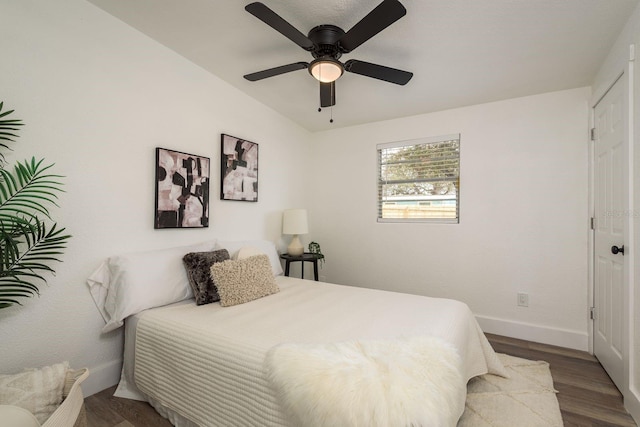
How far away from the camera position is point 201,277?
6.58ft

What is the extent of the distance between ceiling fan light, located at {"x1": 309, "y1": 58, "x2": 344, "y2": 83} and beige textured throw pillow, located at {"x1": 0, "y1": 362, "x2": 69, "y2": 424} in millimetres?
2209

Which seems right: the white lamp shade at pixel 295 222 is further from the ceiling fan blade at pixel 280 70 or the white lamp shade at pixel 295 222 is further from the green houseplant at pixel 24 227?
the green houseplant at pixel 24 227

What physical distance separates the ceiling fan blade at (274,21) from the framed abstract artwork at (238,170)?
1326 mm

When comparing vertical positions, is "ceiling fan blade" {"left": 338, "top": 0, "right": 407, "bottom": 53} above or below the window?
above

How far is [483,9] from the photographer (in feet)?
5.50

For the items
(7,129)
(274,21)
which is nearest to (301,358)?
(274,21)

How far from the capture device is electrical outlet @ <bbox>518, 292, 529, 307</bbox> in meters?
2.77

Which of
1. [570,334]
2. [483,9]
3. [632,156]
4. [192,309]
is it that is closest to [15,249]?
[192,309]

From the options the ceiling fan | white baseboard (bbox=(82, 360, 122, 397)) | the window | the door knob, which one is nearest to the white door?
the door knob

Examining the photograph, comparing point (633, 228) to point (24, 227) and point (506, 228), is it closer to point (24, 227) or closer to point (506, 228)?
point (506, 228)

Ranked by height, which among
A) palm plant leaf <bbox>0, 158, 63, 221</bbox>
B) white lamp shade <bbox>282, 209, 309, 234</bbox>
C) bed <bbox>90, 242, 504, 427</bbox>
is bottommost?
bed <bbox>90, 242, 504, 427</bbox>

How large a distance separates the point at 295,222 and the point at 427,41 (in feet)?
7.11

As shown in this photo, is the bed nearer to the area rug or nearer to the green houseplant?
the area rug

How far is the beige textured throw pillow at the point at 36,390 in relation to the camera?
1.23 metres
